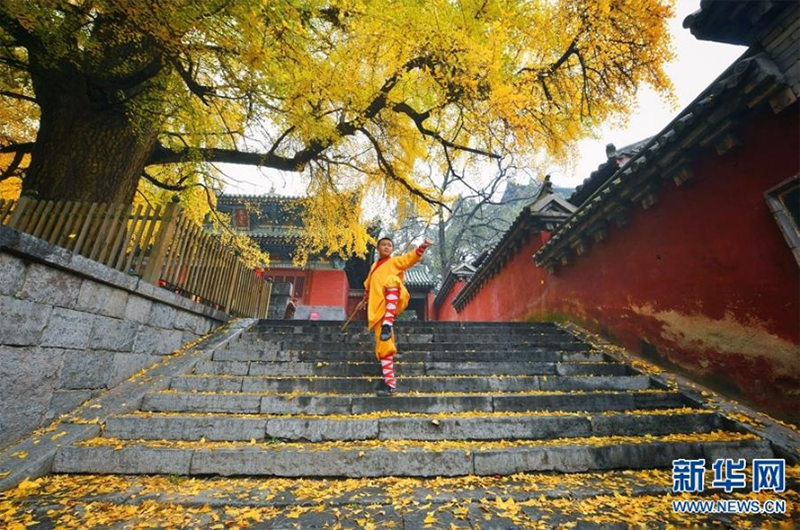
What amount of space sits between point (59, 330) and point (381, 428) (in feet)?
11.1

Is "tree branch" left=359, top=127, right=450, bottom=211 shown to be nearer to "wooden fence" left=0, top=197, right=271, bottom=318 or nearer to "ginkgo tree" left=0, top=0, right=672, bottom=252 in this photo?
"ginkgo tree" left=0, top=0, right=672, bottom=252

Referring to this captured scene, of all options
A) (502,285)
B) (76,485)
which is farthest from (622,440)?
(502,285)

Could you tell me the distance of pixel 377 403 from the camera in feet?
12.6

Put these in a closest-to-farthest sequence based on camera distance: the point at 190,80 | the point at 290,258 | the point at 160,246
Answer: the point at 160,246 < the point at 190,80 < the point at 290,258

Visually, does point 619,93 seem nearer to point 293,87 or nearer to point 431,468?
point 293,87

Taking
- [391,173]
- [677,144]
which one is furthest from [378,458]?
[391,173]

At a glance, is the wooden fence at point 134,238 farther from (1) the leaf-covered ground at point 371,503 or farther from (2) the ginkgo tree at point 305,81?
(1) the leaf-covered ground at point 371,503

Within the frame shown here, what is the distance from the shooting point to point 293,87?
219 inches

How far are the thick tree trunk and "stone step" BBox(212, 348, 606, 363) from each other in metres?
3.32

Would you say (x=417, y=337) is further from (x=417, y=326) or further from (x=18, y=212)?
(x=18, y=212)

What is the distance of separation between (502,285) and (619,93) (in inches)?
250

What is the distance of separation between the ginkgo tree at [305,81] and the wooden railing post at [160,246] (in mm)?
1635

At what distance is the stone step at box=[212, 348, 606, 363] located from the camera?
527 cm

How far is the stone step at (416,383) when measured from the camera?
429 centimetres
